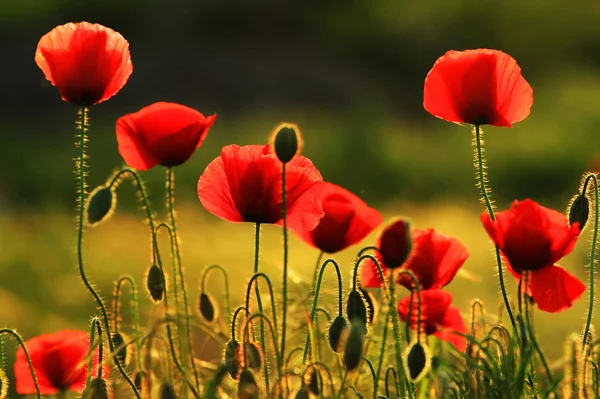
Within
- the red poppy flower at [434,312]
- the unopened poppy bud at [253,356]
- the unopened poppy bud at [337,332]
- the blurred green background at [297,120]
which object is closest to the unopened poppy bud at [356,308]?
the unopened poppy bud at [337,332]

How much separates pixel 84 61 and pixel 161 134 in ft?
0.48

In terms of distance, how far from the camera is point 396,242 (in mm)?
1199

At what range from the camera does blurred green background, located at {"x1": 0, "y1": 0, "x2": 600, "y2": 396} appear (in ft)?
14.8

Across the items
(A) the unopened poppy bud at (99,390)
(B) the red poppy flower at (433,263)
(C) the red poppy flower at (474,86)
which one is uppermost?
(C) the red poppy flower at (474,86)

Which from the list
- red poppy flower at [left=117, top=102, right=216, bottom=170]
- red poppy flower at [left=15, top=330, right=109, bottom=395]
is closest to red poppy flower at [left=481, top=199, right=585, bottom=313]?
red poppy flower at [left=117, top=102, right=216, bottom=170]

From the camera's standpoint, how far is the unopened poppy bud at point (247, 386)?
107 cm

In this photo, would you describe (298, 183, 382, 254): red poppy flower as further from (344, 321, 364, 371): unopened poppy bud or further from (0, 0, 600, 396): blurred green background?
(0, 0, 600, 396): blurred green background

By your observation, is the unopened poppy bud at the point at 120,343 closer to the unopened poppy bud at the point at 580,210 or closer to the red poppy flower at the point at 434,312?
the red poppy flower at the point at 434,312

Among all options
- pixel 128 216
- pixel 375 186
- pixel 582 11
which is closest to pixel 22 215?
pixel 128 216

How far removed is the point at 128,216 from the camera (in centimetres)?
557

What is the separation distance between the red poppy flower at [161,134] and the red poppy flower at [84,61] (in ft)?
0.19

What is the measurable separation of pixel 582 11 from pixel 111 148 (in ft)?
20.3

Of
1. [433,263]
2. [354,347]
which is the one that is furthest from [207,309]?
[354,347]

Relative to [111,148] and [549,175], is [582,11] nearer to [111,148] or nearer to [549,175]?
[549,175]
